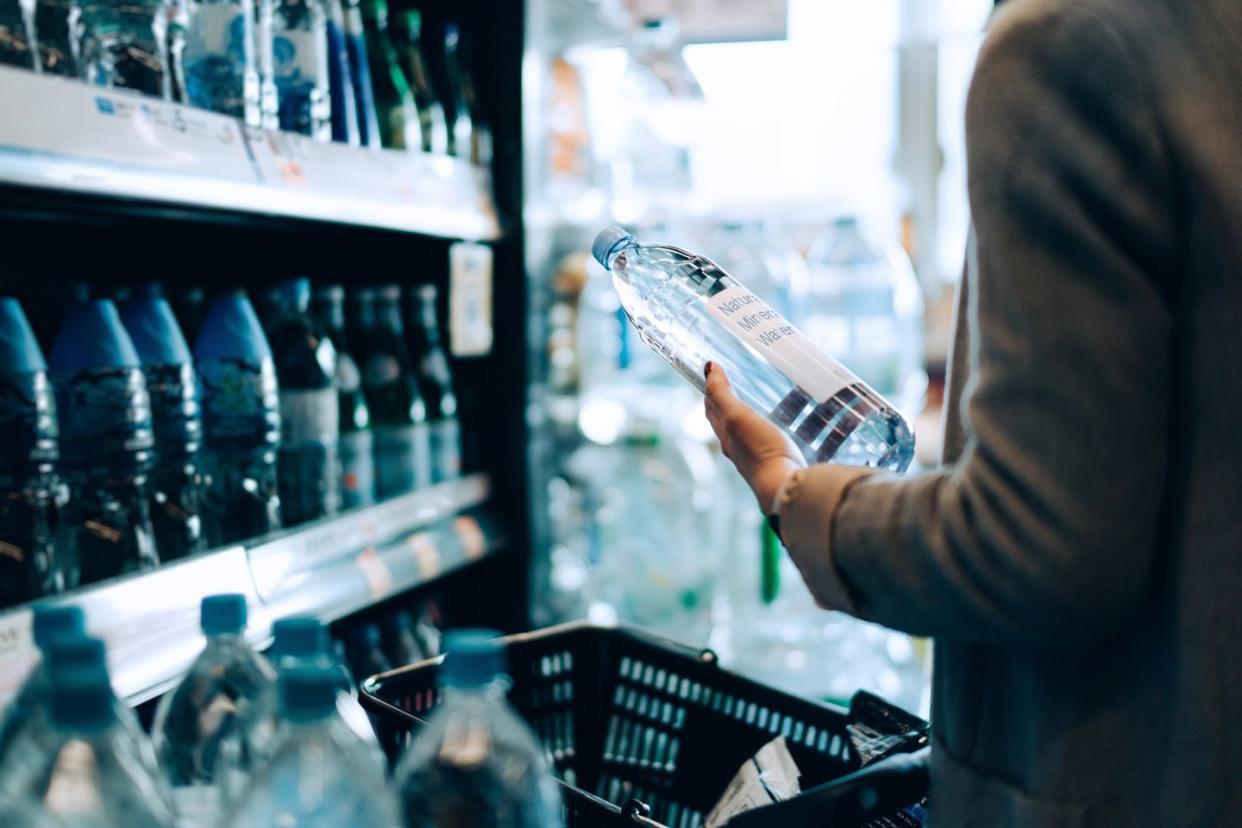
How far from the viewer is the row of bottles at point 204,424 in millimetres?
1208

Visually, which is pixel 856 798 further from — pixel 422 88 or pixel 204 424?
pixel 422 88

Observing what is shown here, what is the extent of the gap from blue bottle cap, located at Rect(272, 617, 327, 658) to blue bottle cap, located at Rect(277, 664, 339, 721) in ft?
0.22

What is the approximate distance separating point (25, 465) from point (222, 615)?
0.56m

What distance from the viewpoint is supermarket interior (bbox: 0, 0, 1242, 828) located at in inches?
27.7

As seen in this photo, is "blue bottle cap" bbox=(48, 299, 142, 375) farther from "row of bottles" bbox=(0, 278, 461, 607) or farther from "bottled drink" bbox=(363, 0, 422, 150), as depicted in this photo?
"bottled drink" bbox=(363, 0, 422, 150)

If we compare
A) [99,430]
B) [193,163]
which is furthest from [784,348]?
[99,430]

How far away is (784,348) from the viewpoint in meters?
0.98

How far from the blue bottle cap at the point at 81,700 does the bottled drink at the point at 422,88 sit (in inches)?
62.8

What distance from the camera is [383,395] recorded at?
6.71ft

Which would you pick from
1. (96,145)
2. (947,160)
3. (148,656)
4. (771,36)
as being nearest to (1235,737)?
(148,656)

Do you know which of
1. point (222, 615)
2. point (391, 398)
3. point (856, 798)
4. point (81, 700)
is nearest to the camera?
point (81, 700)

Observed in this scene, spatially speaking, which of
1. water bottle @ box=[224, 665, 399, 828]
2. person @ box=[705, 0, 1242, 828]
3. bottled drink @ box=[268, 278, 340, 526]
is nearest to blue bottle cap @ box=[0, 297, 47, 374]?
bottled drink @ box=[268, 278, 340, 526]

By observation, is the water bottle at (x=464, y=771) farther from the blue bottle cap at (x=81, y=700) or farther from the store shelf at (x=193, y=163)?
the store shelf at (x=193, y=163)

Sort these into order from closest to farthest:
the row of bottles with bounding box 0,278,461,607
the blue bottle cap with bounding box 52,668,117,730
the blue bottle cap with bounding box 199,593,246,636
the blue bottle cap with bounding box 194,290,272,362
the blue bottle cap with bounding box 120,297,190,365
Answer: the blue bottle cap with bounding box 52,668,117,730 < the blue bottle cap with bounding box 199,593,246,636 < the row of bottles with bounding box 0,278,461,607 < the blue bottle cap with bounding box 120,297,190,365 < the blue bottle cap with bounding box 194,290,272,362
